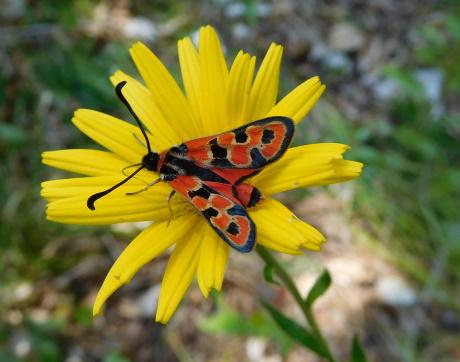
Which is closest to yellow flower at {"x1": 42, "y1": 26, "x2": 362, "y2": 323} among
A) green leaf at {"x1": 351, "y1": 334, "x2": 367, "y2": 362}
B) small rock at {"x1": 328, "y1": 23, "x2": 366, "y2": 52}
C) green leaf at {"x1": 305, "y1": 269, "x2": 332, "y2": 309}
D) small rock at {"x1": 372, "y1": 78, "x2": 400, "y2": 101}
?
green leaf at {"x1": 305, "y1": 269, "x2": 332, "y2": 309}

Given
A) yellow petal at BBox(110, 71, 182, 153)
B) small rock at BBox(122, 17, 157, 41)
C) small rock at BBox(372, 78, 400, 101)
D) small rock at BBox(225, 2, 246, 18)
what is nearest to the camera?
yellow petal at BBox(110, 71, 182, 153)

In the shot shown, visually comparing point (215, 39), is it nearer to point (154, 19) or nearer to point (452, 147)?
point (452, 147)

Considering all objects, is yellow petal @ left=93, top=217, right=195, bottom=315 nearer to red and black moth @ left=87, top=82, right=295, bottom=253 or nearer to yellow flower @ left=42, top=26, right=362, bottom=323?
yellow flower @ left=42, top=26, right=362, bottom=323

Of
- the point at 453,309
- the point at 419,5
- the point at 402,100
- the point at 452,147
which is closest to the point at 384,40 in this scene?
the point at 419,5

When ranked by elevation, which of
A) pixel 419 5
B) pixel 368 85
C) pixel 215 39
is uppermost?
pixel 215 39

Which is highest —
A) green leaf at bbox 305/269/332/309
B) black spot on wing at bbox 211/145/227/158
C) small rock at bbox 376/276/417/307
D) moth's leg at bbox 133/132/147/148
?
black spot on wing at bbox 211/145/227/158

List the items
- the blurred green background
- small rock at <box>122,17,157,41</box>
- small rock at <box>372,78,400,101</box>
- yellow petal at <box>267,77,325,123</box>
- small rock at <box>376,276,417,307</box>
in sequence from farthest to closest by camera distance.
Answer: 1. small rock at <box>122,17,157,41</box>
2. small rock at <box>372,78,400,101</box>
3. small rock at <box>376,276,417,307</box>
4. the blurred green background
5. yellow petal at <box>267,77,325,123</box>

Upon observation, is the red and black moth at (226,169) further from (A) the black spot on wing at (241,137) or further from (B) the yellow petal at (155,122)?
(B) the yellow petal at (155,122)
